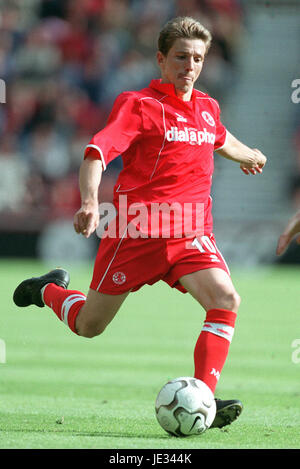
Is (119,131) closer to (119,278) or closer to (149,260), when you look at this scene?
(149,260)

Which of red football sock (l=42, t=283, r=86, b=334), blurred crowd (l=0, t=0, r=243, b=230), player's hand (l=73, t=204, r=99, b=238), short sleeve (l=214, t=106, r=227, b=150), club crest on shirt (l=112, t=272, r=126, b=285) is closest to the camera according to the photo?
player's hand (l=73, t=204, r=99, b=238)

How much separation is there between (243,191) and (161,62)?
47.4 feet

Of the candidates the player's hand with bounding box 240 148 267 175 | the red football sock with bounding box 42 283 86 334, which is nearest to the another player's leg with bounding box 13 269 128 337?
the red football sock with bounding box 42 283 86 334

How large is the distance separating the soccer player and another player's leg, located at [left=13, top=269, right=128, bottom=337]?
0.01 meters

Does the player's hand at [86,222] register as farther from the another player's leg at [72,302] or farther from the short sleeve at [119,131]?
the another player's leg at [72,302]

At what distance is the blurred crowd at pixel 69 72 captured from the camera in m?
17.7

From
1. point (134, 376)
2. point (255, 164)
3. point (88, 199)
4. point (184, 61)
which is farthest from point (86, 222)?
point (134, 376)

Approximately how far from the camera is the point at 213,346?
4.93 metres

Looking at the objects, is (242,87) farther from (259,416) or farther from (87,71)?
(259,416)

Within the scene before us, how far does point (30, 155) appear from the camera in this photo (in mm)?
18188

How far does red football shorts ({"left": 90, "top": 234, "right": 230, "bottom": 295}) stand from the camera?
5145mm

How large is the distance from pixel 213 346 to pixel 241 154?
1.46m

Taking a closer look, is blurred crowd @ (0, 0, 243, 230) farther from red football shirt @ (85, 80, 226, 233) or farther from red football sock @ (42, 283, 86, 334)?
red football shirt @ (85, 80, 226, 233)
